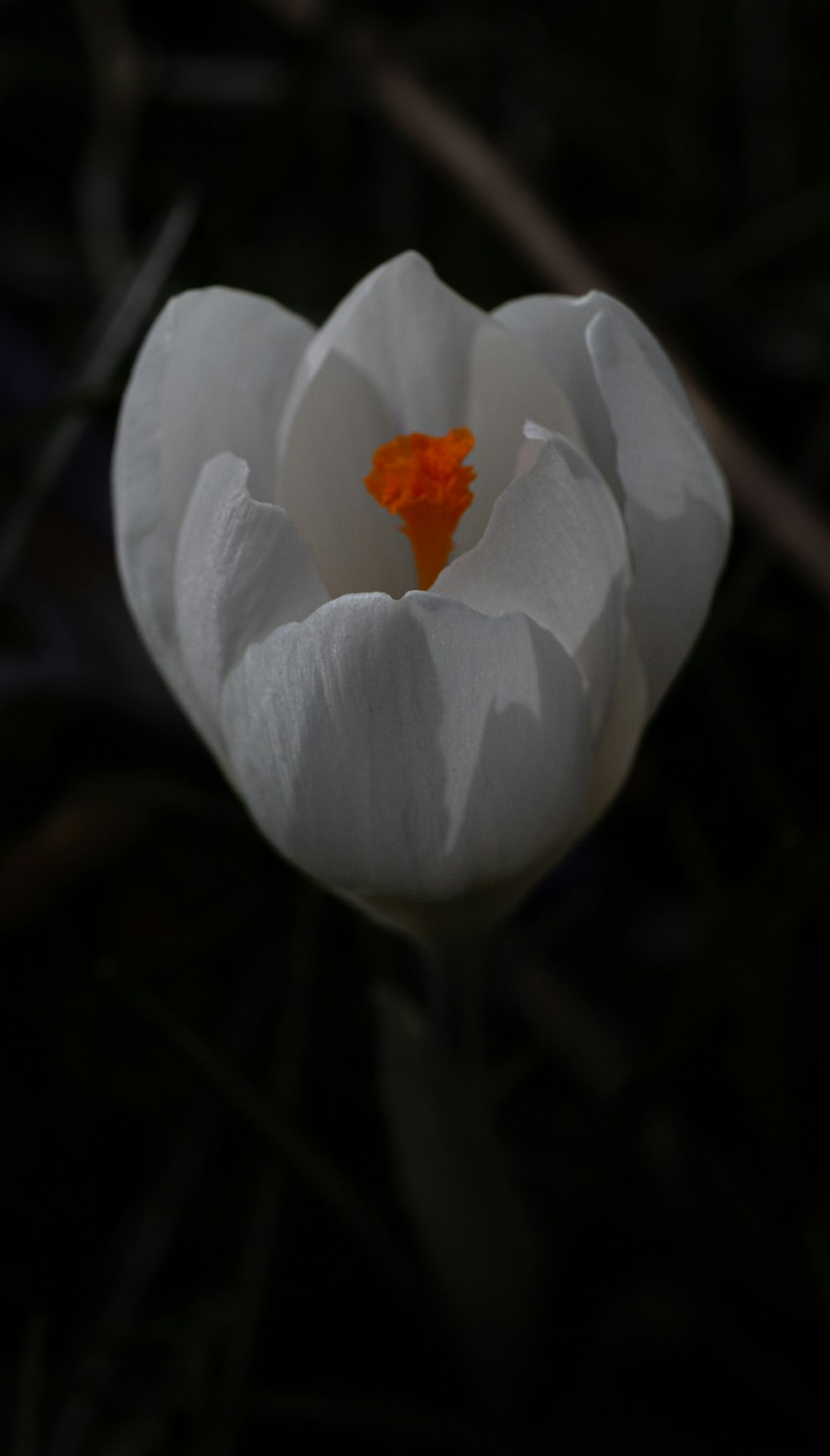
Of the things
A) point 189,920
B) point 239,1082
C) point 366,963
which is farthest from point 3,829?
point 239,1082

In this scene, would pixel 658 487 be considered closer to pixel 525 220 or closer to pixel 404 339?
pixel 404 339

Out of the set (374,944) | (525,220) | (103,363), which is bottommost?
(374,944)

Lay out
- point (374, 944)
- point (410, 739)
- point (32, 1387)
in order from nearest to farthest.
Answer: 1. point (410, 739)
2. point (32, 1387)
3. point (374, 944)

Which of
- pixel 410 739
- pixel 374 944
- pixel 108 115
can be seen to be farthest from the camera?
pixel 108 115

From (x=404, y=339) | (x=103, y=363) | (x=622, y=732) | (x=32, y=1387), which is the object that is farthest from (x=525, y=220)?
(x=32, y=1387)

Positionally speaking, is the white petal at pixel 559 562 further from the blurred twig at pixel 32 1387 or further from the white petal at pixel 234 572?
the blurred twig at pixel 32 1387

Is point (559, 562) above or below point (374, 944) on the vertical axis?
above

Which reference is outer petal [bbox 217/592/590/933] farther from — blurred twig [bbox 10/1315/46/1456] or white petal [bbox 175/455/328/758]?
blurred twig [bbox 10/1315/46/1456]

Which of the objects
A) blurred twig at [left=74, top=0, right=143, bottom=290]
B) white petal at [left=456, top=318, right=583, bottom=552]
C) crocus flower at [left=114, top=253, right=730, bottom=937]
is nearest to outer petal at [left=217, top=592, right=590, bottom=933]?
crocus flower at [left=114, top=253, right=730, bottom=937]

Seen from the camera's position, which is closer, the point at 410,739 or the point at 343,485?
the point at 410,739
